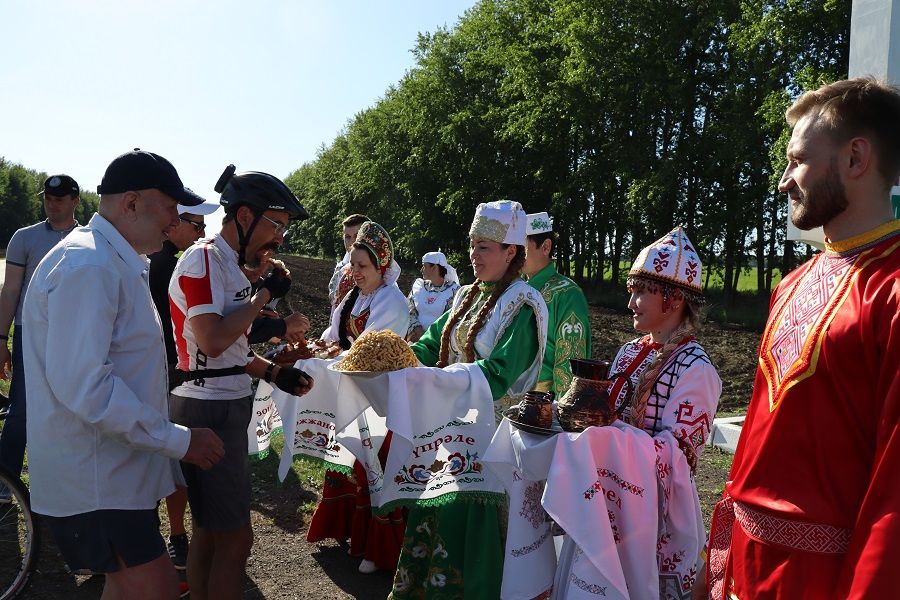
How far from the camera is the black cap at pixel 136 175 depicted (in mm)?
2762

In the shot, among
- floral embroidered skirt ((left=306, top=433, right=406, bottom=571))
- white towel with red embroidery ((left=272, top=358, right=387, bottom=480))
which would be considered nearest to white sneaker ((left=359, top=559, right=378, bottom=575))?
floral embroidered skirt ((left=306, top=433, right=406, bottom=571))

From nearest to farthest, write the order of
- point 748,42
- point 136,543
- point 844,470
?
point 844,470
point 136,543
point 748,42

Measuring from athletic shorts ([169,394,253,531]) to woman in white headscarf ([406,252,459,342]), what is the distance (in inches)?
252

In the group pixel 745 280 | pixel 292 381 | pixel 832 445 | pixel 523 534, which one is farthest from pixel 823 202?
pixel 745 280

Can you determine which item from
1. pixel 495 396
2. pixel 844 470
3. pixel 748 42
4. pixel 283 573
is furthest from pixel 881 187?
pixel 748 42

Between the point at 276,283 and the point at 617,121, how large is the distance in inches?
1044

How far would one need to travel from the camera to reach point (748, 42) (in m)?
20.8

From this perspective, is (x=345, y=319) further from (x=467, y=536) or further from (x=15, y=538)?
(x=15, y=538)

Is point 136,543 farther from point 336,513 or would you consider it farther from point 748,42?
point 748,42

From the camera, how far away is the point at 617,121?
28.3 m

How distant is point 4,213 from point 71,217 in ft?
213

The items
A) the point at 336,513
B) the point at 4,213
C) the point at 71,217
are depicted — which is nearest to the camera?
the point at 336,513

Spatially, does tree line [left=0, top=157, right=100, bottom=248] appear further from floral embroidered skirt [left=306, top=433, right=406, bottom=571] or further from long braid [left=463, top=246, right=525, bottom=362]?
long braid [left=463, top=246, right=525, bottom=362]

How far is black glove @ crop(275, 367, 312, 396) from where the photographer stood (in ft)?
12.1
